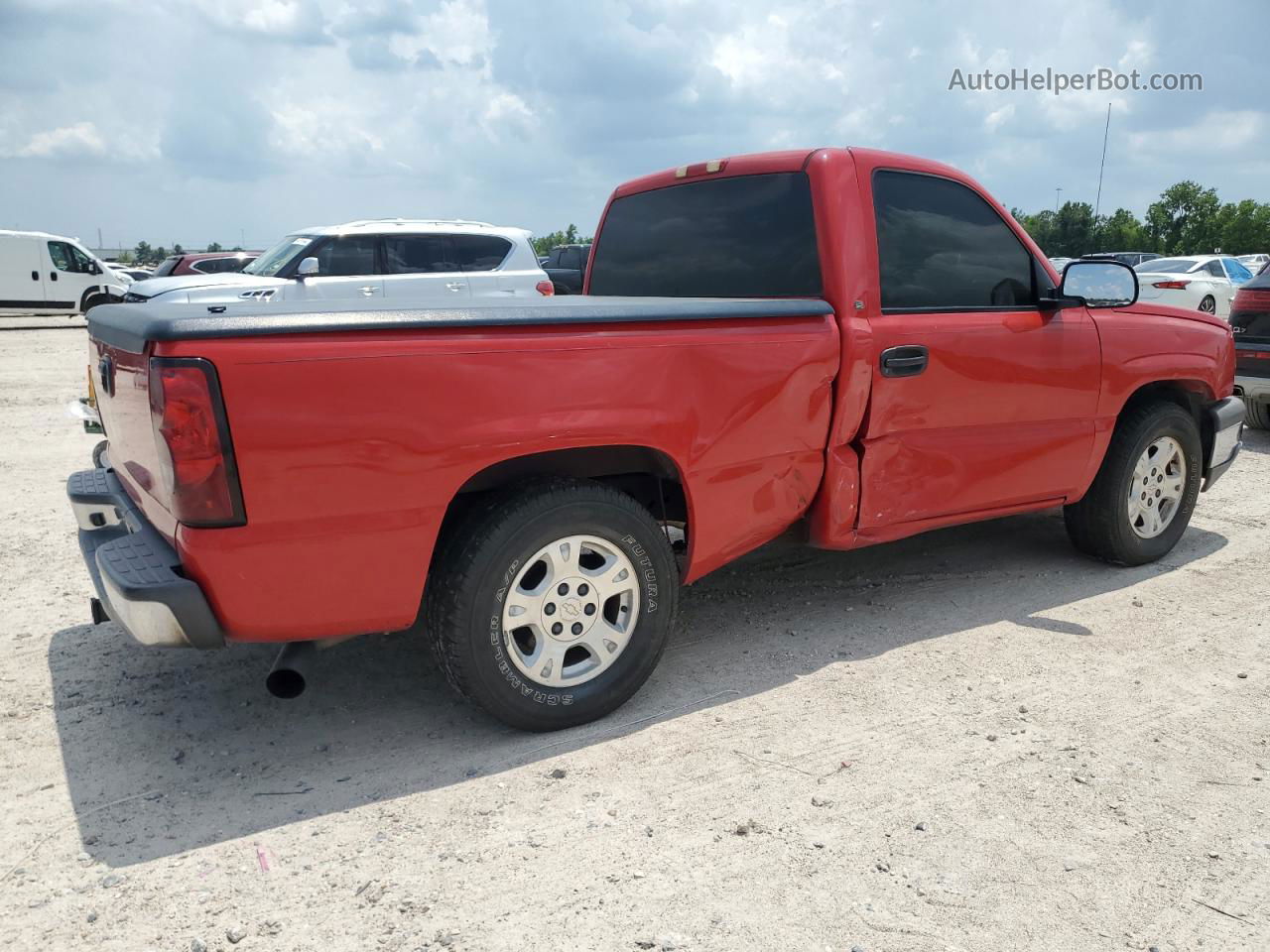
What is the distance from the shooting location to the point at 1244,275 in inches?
776

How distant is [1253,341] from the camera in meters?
8.48

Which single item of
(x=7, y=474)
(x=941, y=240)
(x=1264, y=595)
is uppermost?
(x=941, y=240)

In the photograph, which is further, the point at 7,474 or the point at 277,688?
the point at 7,474

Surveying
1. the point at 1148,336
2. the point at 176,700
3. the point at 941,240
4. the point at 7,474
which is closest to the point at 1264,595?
the point at 1148,336

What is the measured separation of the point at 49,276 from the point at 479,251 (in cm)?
1520

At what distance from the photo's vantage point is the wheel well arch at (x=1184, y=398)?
16.4 feet

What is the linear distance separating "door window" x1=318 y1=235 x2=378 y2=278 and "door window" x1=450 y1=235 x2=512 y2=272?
0.96 meters

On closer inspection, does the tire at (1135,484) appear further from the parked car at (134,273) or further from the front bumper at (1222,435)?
the parked car at (134,273)

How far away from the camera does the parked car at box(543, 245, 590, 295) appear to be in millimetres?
14234

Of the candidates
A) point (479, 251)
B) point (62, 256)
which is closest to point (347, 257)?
point (479, 251)

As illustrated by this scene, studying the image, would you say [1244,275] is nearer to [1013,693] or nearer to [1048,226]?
[1013,693]

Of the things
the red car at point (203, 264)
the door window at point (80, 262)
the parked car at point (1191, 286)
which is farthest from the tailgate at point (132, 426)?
the door window at point (80, 262)

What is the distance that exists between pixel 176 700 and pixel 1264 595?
4.72 metres

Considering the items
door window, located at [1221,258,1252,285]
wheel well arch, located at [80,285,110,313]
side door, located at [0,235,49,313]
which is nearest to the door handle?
door window, located at [1221,258,1252,285]
